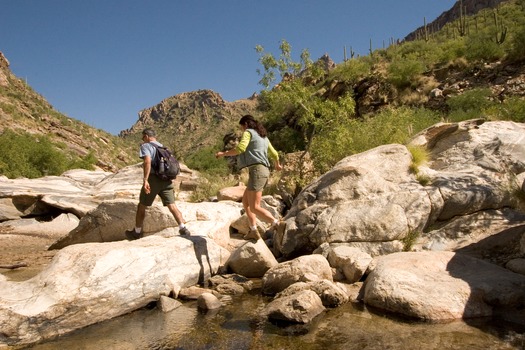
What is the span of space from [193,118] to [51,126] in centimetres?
4537

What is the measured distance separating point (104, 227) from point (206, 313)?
4.23 m

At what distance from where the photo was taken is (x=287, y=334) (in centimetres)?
372

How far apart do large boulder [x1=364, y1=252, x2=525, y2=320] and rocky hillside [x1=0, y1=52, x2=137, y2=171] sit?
1379 inches

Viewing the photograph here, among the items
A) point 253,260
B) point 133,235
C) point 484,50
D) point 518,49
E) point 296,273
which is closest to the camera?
point 296,273

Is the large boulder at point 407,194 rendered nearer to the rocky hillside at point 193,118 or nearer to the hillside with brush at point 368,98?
the hillside with brush at point 368,98

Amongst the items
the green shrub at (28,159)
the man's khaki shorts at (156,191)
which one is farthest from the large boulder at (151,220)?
the green shrub at (28,159)

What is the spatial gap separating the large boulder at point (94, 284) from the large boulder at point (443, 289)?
2.55 m

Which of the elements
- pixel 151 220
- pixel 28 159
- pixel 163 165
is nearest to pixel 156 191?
pixel 163 165

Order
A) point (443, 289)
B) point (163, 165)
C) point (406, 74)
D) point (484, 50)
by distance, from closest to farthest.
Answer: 1. point (443, 289)
2. point (163, 165)
3. point (484, 50)
4. point (406, 74)

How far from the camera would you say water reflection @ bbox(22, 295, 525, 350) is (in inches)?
133

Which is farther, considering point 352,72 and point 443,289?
point 352,72

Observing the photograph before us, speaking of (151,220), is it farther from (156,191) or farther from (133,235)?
(156,191)

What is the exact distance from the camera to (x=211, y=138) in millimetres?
67125

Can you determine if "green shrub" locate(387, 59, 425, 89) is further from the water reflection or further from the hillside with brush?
the water reflection
